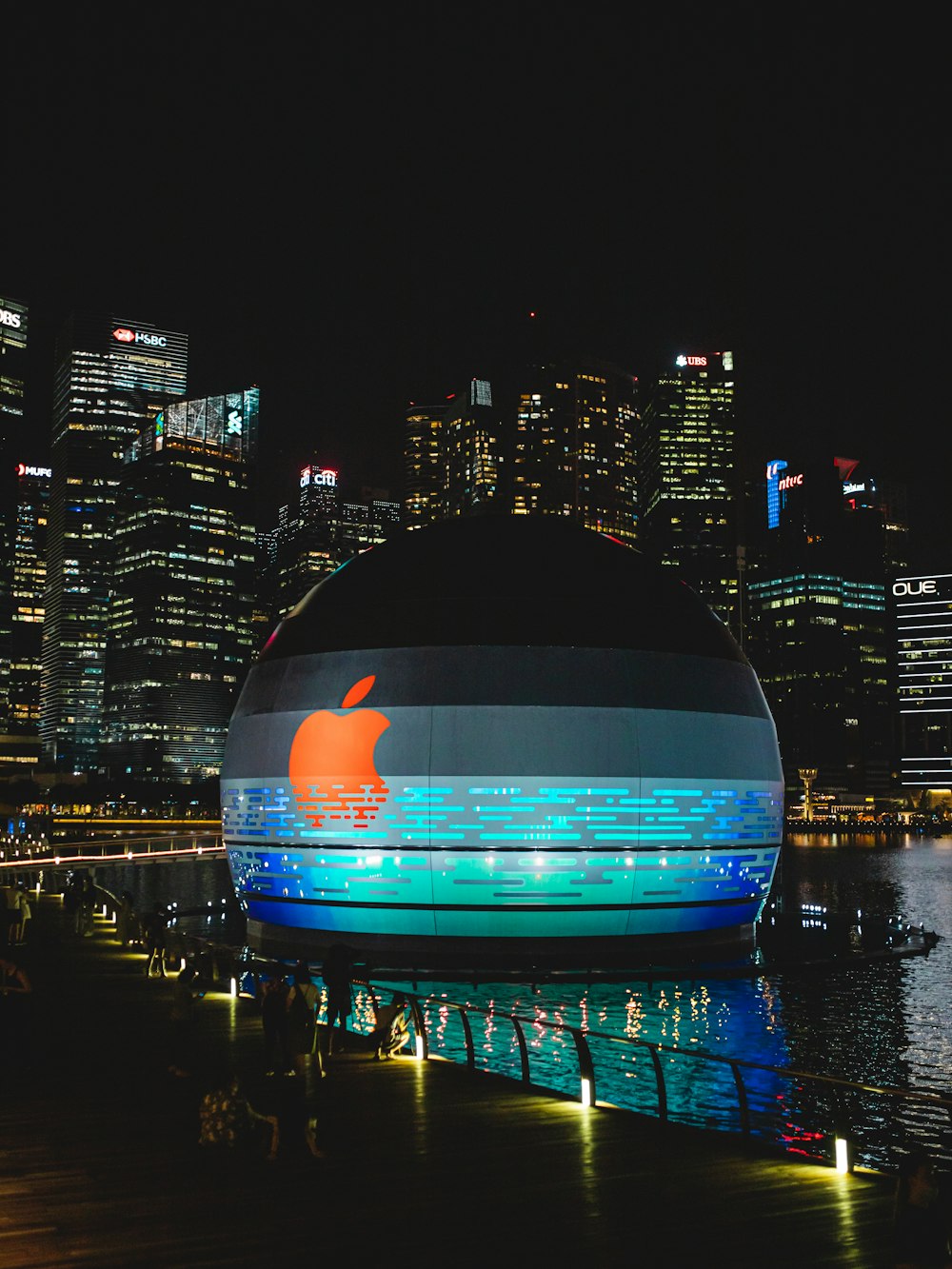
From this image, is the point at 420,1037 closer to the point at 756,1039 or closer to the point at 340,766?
the point at 756,1039

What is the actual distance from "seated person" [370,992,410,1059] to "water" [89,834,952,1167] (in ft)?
2.19

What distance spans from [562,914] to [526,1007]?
4344 mm

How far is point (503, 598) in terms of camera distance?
34906 mm

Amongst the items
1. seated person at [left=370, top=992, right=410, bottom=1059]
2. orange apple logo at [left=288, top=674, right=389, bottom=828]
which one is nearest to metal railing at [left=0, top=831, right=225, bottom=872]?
orange apple logo at [left=288, top=674, right=389, bottom=828]

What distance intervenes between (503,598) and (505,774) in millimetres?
5308

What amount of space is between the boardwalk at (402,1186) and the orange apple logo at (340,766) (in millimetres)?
13932

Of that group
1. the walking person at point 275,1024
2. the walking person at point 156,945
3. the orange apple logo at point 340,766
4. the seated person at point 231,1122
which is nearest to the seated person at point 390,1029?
the walking person at point 275,1024

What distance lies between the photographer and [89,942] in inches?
1510

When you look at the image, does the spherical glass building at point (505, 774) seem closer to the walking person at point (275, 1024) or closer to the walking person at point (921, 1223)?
the walking person at point (275, 1024)

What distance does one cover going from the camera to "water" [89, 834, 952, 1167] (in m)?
19.1

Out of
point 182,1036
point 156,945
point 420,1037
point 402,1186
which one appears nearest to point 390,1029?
point 420,1037

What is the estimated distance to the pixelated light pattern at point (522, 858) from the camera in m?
32.3

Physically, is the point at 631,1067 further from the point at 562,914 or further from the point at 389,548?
the point at 389,548

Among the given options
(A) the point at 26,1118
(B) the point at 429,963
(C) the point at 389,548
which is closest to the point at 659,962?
(B) the point at 429,963
